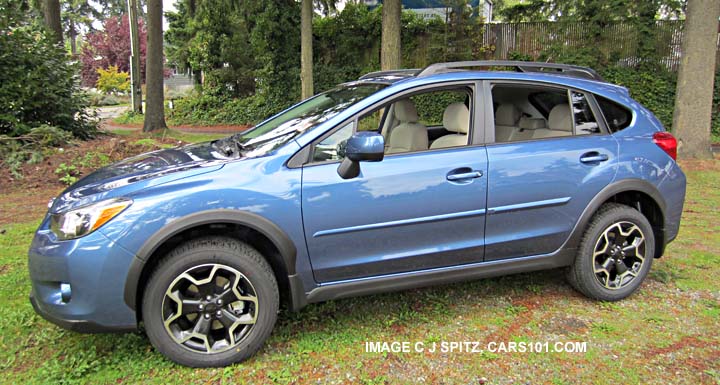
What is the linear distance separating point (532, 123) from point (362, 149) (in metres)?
1.88

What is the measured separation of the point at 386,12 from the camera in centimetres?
1130

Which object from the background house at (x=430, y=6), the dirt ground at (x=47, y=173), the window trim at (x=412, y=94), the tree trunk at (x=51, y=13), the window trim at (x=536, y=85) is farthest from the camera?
the background house at (x=430, y=6)

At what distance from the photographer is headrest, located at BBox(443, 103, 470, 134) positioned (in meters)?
3.71

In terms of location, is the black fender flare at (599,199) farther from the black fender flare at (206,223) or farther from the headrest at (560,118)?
the black fender flare at (206,223)

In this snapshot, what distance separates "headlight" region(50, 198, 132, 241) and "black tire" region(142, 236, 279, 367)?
1.23ft

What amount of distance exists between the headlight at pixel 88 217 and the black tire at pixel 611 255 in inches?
121

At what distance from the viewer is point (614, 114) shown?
3941 millimetres

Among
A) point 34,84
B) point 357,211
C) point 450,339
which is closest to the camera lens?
point 357,211

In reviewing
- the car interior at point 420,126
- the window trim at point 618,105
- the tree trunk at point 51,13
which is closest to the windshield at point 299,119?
the car interior at point 420,126

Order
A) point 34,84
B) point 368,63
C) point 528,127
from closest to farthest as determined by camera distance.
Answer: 1. point 528,127
2. point 34,84
3. point 368,63

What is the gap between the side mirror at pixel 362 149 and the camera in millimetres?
2986

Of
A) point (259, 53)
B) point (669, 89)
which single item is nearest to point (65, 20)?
point (259, 53)

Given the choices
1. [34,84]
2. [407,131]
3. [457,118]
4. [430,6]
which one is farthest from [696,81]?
[34,84]

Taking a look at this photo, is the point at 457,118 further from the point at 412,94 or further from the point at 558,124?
the point at 558,124
